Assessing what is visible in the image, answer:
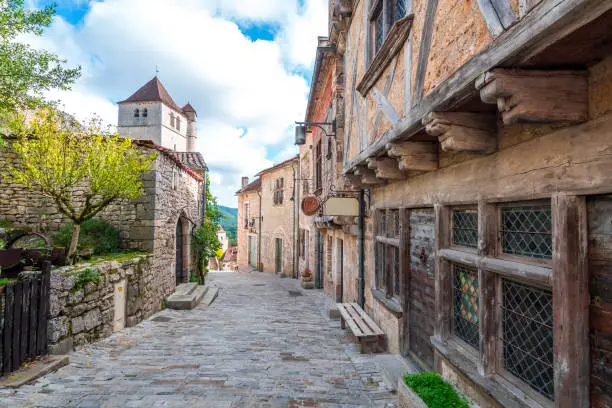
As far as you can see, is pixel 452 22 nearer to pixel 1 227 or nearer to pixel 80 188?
pixel 80 188

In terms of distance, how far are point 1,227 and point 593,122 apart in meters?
9.47

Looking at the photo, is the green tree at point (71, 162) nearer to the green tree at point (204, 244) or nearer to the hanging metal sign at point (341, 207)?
the hanging metal sign at point (341, 207)

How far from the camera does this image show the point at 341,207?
643 cm

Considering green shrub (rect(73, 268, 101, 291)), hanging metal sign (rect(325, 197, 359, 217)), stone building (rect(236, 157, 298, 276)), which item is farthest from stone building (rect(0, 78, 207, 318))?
stone building (rect(236, 157, 298, 276))

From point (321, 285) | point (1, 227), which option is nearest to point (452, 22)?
point (1, 227)

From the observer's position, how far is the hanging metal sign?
21.0ft

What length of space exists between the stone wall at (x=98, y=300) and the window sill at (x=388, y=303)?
174 inches

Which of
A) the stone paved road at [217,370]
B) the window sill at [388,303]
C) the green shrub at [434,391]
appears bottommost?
the stone paved road at [217,370]

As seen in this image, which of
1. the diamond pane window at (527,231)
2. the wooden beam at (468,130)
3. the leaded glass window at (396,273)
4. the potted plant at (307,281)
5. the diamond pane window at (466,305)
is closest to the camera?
the diamond pane window at (527,231)

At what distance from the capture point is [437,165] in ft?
11.4

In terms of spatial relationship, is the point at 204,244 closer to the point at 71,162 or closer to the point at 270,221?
the point at 71,162

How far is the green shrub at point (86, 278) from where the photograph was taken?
5152 mm

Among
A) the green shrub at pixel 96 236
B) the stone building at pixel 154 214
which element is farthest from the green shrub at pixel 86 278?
the green shrub at pixel 96 236

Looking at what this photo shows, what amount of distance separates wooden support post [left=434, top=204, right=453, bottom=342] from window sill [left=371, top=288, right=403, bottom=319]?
3.64ft
